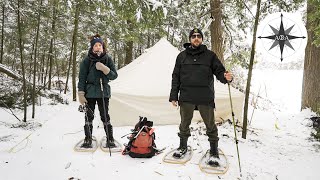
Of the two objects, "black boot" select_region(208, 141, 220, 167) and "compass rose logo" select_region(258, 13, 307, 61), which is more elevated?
"compass rose logo" select_region(258, 13, 307, 61)

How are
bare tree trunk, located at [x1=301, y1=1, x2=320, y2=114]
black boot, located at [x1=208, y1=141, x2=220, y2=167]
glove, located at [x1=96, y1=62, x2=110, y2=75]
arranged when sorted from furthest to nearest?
bare tree trunk, located at [x1=301, y1=1, x2=320, y2=114]
glove, located at [x1=96, y1=62, x2=110, y2=75]
black boot, located at [x1=208, y1=141, x2=220, y2=167]

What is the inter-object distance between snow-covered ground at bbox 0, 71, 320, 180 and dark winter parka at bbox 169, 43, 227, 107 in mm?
1035

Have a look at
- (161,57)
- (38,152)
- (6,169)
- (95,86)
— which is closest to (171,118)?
(161,57)

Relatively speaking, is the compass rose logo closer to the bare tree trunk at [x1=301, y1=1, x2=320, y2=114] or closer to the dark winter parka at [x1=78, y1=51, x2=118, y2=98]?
the bare tree trunk at [x1=301, y1=1, x2=320, y2=114]

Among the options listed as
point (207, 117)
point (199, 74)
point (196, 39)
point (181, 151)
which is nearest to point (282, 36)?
point (196, 39)

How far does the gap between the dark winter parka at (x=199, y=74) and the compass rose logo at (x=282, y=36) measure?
78.2 inches

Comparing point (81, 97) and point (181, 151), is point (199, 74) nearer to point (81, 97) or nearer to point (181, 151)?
point (181, 151)

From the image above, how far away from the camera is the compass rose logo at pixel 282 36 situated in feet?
18.5

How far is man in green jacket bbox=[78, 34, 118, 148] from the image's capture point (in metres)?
4.79

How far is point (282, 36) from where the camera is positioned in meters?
5.74

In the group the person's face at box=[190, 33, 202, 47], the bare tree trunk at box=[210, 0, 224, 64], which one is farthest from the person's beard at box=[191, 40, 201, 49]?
the bare tree trunk at box=[210, 0, 224, 64]

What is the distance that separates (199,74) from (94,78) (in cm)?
187

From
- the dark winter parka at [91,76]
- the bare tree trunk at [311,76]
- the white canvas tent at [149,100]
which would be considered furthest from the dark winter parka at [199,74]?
the bare tree trunk at [311,76]

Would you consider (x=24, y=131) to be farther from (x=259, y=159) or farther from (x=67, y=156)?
(x=259, y=159)
